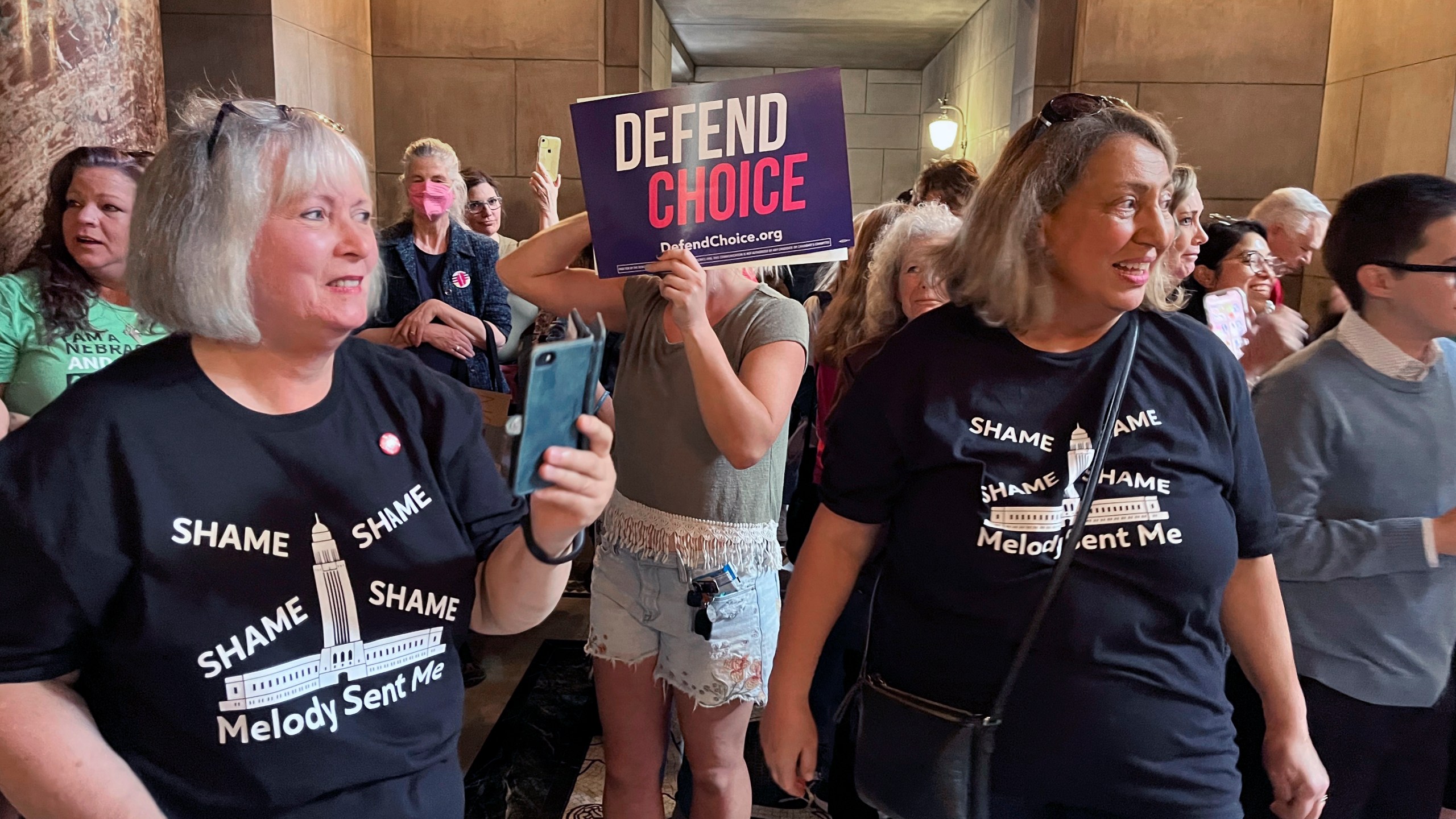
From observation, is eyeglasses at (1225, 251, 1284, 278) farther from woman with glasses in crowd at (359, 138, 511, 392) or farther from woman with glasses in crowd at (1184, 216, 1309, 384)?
woman with glasses in crowd at (359, 138, 511, 392)

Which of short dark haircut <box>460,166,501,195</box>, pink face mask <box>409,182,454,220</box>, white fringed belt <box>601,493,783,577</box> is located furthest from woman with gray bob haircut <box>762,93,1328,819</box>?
short dark haircut <box>460,166,501,195</box>

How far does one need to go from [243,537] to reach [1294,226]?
4.61 metres

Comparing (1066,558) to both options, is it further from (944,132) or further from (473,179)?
(944,132)

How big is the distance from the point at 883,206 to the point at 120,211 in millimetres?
2278

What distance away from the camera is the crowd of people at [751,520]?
1.18m

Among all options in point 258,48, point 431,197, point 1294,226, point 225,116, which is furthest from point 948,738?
point 258,48

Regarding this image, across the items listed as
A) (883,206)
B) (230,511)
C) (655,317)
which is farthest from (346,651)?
(883,206)

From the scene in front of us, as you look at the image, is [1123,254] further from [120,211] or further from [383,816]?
[120,211]

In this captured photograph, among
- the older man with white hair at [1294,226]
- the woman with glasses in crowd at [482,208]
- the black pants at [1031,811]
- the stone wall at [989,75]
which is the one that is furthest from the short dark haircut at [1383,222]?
the stone wall at [989,75]

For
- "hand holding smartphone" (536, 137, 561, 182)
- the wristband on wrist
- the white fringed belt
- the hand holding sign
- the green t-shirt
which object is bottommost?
the white fringed belt

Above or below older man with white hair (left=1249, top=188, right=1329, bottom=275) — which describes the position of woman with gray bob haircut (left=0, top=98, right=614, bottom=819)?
below

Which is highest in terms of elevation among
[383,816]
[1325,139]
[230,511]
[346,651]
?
[1325,139]

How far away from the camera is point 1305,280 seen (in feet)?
24.1

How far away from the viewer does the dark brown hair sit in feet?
8.13
